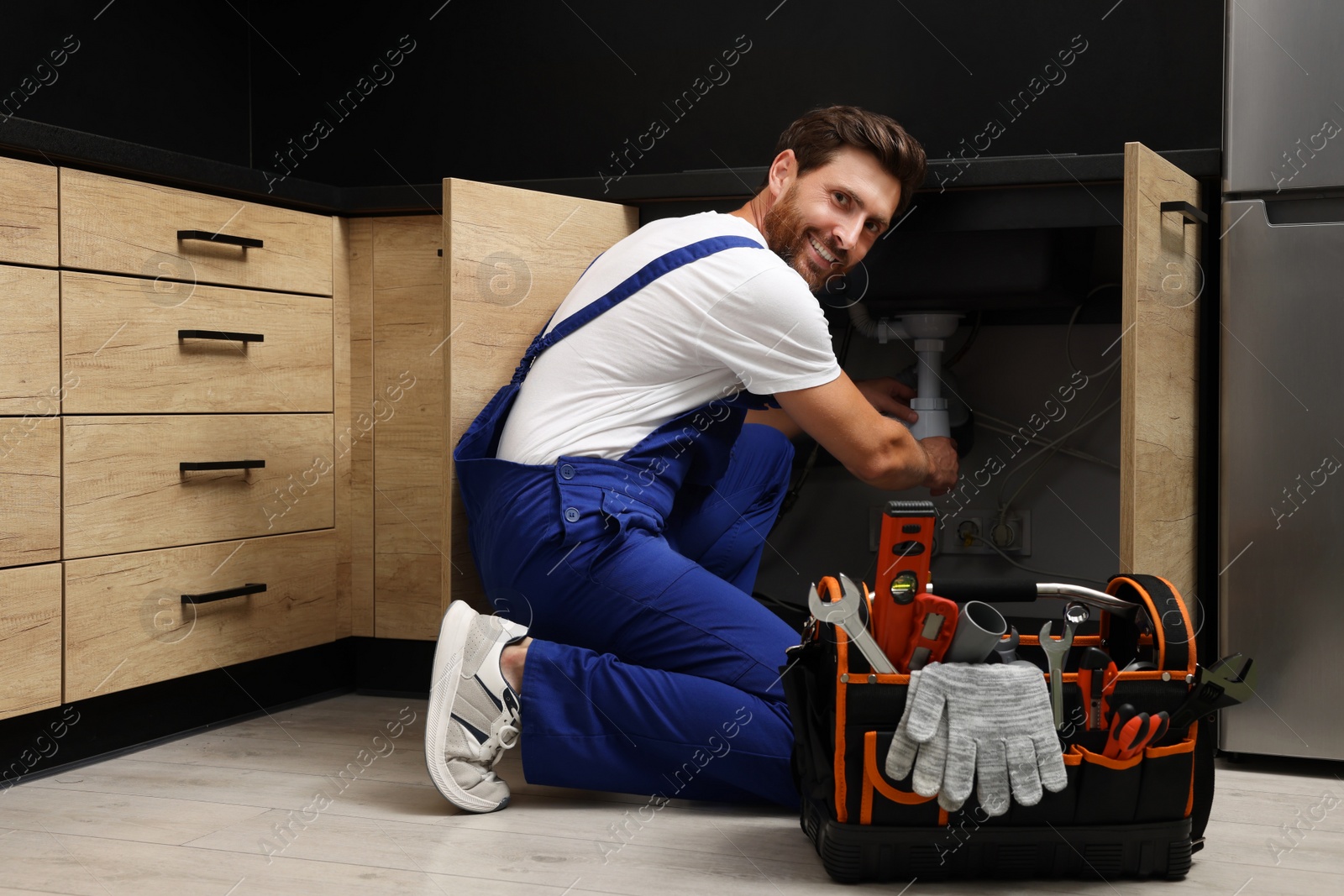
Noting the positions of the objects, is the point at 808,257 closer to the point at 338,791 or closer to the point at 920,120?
the point at 920,120

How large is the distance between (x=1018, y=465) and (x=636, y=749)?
41.4 inches

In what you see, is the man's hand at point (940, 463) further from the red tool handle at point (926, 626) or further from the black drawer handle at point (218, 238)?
the black drawer handle at point (218, 238)

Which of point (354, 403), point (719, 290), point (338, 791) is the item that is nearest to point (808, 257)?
point (719, 290)

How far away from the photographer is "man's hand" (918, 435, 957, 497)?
1.69m

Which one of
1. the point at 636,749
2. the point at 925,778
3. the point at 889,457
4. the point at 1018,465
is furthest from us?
the point at 1018,465

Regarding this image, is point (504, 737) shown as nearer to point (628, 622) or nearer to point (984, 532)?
point (628, 622)

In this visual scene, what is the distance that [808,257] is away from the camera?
1624 millimetres

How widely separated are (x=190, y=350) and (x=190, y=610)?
14.1 inches

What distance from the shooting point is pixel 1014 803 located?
1.08 m

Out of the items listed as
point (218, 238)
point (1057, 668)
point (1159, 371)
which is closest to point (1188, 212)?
point (1159, 371)

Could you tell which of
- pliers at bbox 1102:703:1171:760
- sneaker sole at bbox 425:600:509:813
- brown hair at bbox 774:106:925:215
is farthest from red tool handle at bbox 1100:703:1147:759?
brown hair at bbox 774:106:925:215

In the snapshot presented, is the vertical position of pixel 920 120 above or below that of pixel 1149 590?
above

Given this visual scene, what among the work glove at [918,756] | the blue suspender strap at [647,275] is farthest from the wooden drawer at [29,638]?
the work glove at [918,756]

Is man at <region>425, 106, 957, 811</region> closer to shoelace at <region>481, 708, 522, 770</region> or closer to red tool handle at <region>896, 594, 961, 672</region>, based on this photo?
shoelace at <region>481, 708, 522, 770</region>
